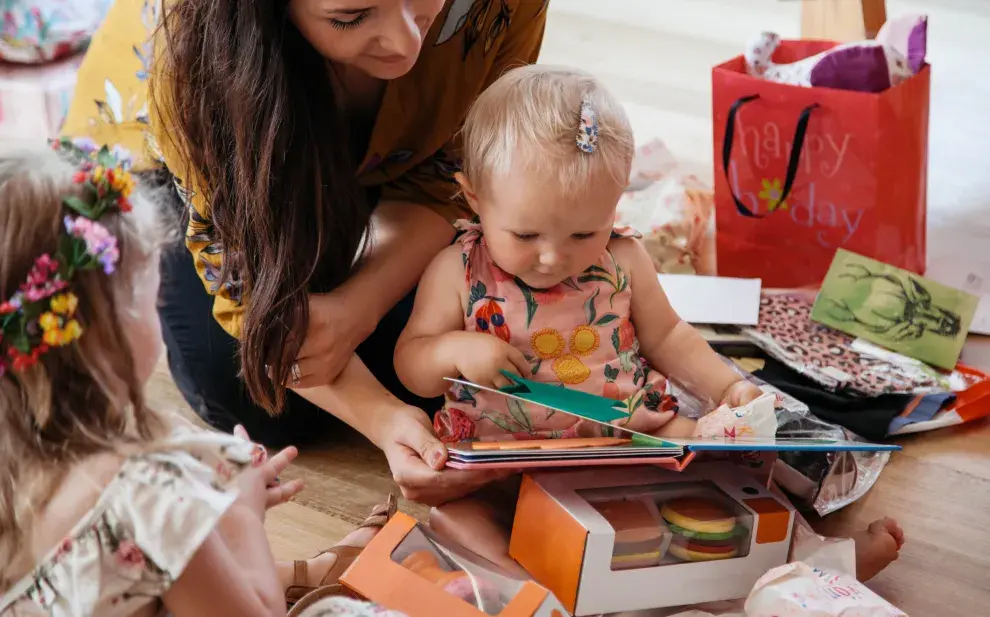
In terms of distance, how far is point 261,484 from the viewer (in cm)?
97

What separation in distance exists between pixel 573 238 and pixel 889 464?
60cm

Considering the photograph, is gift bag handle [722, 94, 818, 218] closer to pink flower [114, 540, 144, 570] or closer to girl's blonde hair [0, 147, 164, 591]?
girl's blonde hair [0, 147, 164, 591]

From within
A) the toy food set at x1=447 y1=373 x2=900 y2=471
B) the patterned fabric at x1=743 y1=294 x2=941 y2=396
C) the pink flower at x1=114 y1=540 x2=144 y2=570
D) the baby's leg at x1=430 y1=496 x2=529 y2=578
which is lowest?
the baby's leg at x1=430 y1=496 x2=529 y2=578

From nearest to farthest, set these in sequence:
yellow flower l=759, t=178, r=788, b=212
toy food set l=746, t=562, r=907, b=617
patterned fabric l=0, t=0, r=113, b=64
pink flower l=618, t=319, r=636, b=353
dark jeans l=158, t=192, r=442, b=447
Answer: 1. toy food set l=746, t=562, r=907, b=617
2. pink flower l=618, t=319, r=636, b=353
3. dark jeans l=158, t=192, r=442, b=447
4. yellow flower l=759, t=178, r=788, b=212
5. patterned fabric l=0, t=0, r=113, b=64

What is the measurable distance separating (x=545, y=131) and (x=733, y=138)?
0.72 metres

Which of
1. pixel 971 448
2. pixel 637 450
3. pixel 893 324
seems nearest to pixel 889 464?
pixel 971 448

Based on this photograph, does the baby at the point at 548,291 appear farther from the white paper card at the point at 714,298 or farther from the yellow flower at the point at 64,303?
the yellow flower at the point at 64,303

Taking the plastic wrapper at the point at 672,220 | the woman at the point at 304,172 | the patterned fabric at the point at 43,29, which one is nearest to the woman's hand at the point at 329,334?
the woman at the point at 304,172

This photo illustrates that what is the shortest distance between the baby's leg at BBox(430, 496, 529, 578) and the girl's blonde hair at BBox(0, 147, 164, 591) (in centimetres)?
44

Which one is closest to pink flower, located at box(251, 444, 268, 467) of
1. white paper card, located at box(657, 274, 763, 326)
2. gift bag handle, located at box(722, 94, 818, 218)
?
white paper card, located at box(657, 274, 763, 326)

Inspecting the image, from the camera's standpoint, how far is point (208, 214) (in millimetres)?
1179

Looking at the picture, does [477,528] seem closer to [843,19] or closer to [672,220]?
[672,220]

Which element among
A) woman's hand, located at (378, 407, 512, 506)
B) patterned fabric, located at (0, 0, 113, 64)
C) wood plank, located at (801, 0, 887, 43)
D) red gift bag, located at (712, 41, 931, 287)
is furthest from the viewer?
patterned fabric, located at (0, 0, 113, 64)

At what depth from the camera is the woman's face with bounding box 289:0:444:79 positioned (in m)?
0.97
